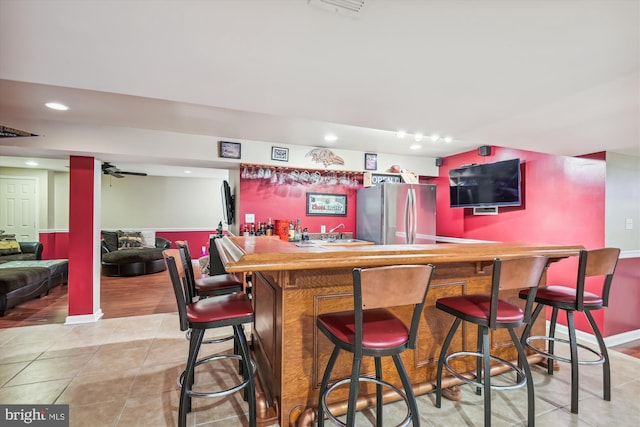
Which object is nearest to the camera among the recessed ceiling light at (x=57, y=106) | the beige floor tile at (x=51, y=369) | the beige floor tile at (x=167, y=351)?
the beige floor tile at (x=51, y=369)

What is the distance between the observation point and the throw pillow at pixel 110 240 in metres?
6.46

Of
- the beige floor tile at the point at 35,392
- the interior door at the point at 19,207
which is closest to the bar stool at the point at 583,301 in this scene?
the beige floor tile at the point at 35,392

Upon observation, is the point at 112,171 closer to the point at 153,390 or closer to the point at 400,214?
the point at 153,390

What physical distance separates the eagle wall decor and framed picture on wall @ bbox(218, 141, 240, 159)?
3.30 feet

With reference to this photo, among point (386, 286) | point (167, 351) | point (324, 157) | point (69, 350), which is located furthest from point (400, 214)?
point (69, 350)

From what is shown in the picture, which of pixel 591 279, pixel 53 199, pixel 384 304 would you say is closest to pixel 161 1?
pixel 384 304

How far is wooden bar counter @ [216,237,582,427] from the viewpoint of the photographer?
1.59 m

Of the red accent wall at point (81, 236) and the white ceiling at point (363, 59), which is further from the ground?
the white ceiling at point (363, 59)

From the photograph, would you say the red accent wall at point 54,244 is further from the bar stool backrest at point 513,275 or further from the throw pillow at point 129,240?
the bar stool backrest at point 513,275

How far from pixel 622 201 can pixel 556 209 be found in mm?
557

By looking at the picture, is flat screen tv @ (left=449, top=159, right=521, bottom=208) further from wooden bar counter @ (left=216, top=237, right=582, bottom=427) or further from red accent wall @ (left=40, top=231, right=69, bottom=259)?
red accent wall @ (left=40, top=231, right=69, bottom=259)

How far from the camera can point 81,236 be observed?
352cm

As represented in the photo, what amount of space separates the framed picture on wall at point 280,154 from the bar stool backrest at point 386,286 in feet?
10.6

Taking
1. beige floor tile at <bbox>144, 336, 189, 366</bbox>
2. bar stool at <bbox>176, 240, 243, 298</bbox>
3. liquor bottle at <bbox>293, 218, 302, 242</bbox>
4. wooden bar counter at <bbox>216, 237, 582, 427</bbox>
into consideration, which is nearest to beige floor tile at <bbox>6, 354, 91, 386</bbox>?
beige floor tile at <bbox>144, 336, 189, 366</bbox>
